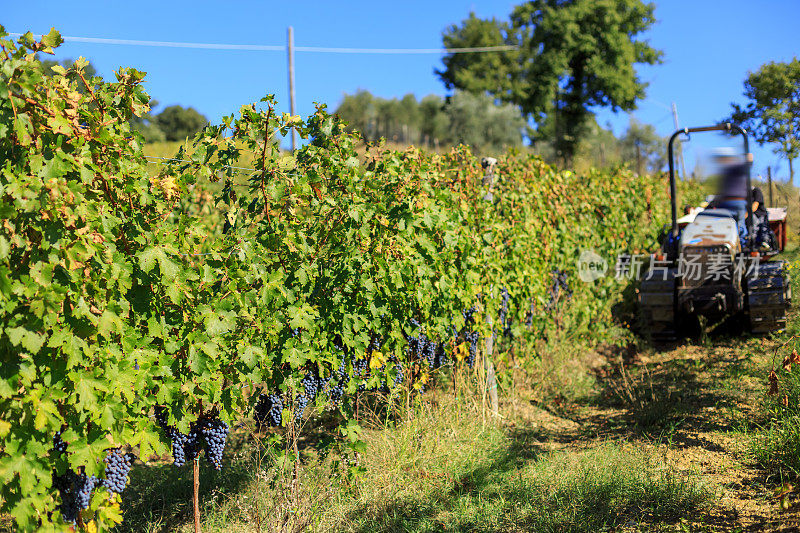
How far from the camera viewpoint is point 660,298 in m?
7.21

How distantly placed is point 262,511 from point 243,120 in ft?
7.22

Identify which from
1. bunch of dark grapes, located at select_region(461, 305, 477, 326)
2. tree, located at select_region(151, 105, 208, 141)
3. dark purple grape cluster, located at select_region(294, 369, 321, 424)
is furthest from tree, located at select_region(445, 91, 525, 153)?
dark purple grape cluster, located at select_region(294, 369, 321, 424)

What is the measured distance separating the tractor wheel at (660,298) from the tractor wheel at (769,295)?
2.55 ft

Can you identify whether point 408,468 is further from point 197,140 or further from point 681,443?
point 197,140

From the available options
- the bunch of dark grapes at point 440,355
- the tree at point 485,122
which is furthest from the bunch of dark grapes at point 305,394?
the tree at point 485,122

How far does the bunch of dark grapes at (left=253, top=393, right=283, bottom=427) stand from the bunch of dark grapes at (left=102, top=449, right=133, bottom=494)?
2.93 feet

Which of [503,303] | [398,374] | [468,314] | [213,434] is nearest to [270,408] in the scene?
[213,434]

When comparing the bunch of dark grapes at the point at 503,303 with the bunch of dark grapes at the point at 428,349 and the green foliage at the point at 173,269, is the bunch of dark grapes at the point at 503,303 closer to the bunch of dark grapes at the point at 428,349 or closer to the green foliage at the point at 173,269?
the green foliage at the point at 173,269

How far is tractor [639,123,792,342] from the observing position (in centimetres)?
664

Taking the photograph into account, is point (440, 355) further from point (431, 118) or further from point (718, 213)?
point (431, 118)

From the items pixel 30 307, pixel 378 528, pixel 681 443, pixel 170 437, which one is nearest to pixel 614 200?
pixel 681 443

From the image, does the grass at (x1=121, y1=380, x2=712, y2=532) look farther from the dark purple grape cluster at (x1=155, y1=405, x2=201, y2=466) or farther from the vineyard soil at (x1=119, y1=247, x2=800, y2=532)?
the dark purple grape cluster at (x1=155, y1=405, x2=201, y2=466)

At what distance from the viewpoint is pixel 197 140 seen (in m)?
3.49

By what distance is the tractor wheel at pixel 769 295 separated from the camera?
6.55 meters
